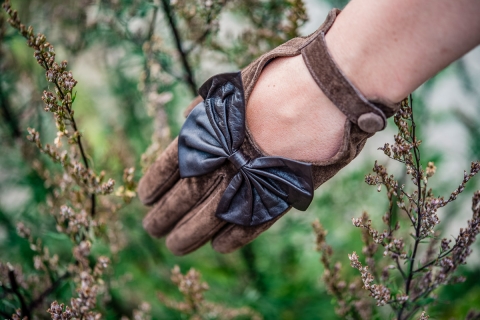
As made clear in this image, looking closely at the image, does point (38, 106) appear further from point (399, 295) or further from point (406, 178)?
point (406, 178)

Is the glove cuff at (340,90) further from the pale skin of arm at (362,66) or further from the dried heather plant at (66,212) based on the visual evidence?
the dried heather plant at (66,212)

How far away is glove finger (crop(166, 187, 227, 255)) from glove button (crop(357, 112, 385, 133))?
39cm

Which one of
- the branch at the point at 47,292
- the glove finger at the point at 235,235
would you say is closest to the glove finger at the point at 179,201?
the glove finger at the point at 235,235

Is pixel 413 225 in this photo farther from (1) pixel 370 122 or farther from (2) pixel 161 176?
(2) pixel 161 176

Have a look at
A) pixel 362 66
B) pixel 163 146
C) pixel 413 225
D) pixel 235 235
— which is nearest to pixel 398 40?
pixel 362 66

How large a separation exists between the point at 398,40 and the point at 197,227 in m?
0.67

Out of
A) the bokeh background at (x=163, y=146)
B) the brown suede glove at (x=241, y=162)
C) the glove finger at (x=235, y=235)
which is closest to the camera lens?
the brown suede glove at (x=241, y=162)

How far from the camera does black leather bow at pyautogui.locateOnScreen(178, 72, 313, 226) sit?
2.66 feet

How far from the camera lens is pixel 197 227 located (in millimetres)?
979

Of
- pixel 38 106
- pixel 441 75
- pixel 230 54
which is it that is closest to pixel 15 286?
pixel 38 106

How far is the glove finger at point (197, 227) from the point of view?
36.9 inches

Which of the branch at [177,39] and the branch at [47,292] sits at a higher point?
the branch at [177,39]

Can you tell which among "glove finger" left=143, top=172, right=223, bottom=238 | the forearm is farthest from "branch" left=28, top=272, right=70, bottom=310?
the forearm

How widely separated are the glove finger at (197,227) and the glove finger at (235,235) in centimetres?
2
